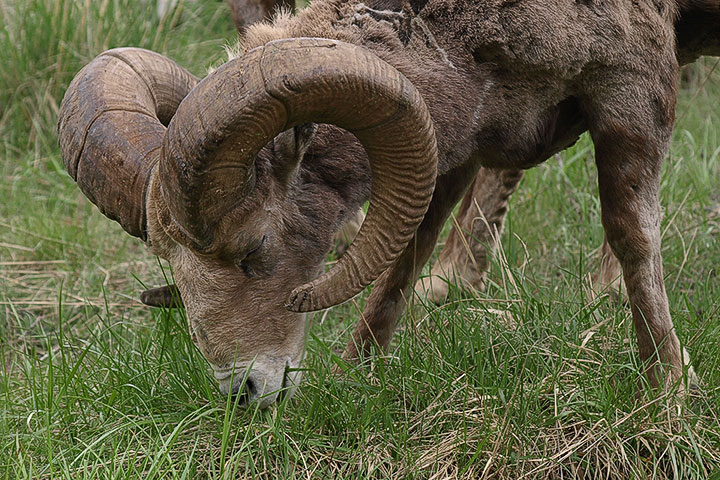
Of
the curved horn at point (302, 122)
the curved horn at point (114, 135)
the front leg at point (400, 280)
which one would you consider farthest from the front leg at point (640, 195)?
the curved horn at point (114, 135)

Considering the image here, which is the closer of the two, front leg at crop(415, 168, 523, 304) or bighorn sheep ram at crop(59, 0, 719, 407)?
bighorn sheep ram at crop(59, 0, 719, 407)

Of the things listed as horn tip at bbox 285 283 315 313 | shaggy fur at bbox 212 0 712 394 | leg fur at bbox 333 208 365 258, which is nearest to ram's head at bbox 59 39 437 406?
horn tip at bbox 285 283 315 313

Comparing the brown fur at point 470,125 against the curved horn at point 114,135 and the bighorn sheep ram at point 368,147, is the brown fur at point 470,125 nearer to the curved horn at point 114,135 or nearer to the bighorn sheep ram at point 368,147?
the bighorn sheep ram at point 368,147

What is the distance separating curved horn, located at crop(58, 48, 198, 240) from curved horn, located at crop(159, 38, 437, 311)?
27 cm

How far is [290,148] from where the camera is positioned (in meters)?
3.68

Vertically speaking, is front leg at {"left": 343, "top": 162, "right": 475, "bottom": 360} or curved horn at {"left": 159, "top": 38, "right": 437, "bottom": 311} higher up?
curved horn at {"left": 159, "top": 38, "right": 437, "bottom": 311}

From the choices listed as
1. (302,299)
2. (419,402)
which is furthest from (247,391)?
(419,402)

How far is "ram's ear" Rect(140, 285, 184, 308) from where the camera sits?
4254 millimetres

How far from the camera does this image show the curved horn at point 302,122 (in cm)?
316

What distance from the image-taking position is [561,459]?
381 centimetres

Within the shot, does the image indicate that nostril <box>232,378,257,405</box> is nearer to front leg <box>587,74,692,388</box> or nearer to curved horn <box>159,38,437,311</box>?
curved horn <box>159,38,437,311</box>

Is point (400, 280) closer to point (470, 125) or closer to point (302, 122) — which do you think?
point (470, 125)

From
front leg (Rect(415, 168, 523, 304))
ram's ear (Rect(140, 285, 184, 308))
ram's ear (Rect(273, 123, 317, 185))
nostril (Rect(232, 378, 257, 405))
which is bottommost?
front leg (Rect(415, 168, 523, 304))

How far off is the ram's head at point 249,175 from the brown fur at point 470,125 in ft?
0.04
